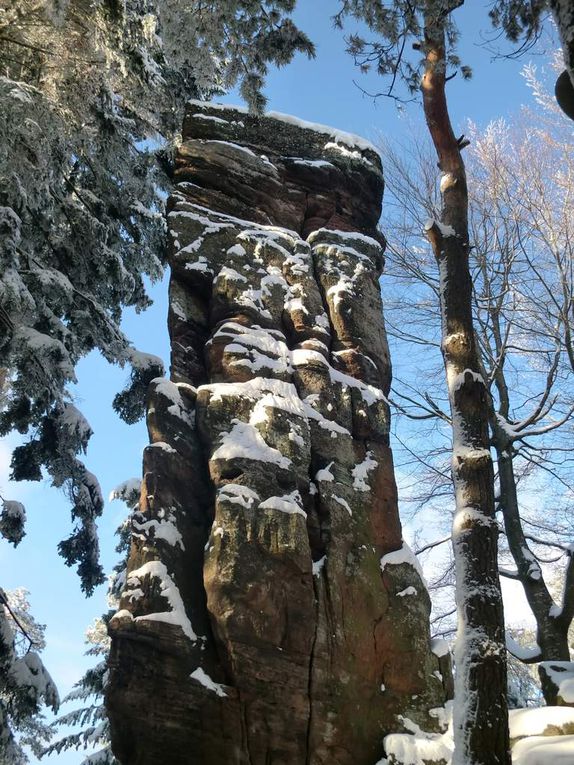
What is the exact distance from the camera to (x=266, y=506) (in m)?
6.46

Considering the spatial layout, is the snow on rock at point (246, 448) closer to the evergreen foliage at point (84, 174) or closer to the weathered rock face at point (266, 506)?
the weathered rock face at point (266, 506)

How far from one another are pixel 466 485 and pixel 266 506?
2.55 meters

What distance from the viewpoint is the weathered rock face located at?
5.83m

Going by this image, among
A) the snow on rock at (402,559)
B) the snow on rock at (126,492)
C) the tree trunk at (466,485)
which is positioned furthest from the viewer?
the snow on rock at (126,492)

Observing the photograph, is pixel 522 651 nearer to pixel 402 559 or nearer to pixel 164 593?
pixel 402 559

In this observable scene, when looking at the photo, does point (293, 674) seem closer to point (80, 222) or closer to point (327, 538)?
point (327, 538)

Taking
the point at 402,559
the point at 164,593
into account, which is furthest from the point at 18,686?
the point at 402,559

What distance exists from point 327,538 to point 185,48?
490 cm

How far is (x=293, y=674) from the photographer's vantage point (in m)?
6.00

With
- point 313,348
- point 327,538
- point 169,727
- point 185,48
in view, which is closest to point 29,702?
point 169,727

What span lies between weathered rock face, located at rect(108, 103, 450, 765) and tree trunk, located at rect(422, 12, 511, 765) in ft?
8.07

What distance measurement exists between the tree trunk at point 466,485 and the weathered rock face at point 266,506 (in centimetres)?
246

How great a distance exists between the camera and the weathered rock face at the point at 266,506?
5.83m

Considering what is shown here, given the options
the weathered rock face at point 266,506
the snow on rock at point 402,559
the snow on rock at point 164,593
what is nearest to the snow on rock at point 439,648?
the weathered rock face at point 266,506
